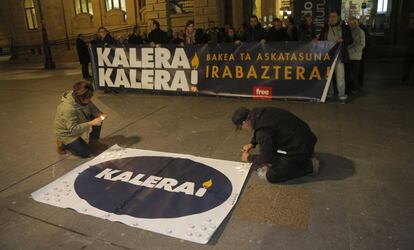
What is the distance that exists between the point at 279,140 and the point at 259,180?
58 centimetres

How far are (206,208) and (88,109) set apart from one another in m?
2.63

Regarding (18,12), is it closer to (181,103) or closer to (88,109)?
(181,103)

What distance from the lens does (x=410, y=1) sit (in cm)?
1345

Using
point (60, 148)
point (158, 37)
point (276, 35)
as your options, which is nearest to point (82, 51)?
point (158, 37)

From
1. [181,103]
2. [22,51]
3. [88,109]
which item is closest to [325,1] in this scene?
[181,103]

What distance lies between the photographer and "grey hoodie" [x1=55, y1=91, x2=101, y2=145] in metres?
4.59

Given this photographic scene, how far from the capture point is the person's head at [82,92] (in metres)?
4.50

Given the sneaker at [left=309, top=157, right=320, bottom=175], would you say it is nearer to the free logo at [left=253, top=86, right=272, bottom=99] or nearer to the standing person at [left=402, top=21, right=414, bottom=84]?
the free logo at [left=253, top=86, right=272, bottom=99]

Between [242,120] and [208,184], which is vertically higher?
[242,120]

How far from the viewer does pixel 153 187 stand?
3.80 metres

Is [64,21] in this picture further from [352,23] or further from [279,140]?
[279,140]

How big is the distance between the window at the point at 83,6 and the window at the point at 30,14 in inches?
194

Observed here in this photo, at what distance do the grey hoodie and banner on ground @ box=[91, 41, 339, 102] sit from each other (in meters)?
3.83

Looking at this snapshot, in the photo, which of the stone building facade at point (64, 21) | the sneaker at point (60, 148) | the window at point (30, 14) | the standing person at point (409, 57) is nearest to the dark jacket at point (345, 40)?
the standing person at point (409, 57)
